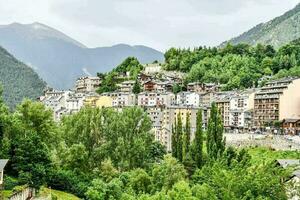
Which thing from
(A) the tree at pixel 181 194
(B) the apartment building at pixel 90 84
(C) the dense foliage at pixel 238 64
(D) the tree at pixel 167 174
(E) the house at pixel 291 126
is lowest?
(D) the tree at pixel 167 174

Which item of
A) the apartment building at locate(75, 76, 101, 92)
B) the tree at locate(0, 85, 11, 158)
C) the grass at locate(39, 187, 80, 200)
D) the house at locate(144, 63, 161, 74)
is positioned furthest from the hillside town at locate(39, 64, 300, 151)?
the grass at locate(39, 187, 80, 200)

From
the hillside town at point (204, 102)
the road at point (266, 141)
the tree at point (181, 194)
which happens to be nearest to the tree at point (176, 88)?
the hillside town at point (204, 102)

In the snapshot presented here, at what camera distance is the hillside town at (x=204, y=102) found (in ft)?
→ 245

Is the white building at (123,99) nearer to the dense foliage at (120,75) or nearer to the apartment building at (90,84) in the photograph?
the dense foliage at (120,75)

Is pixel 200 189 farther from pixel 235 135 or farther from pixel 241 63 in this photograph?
pixel 241 63

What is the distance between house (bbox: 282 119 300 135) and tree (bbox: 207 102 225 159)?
24233 mm

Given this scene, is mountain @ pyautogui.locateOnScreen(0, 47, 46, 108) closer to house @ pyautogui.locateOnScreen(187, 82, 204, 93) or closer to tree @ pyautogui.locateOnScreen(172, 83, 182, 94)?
tree @ pyautogui.locateOnScreen(172, 83, 182, 94)

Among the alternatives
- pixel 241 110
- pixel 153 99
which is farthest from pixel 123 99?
pixel 241 110

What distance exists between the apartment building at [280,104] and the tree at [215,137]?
27.7 metres

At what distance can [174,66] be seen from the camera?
11538 cm

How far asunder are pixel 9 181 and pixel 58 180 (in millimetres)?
5995

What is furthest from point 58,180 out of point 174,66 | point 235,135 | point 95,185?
point 174,66

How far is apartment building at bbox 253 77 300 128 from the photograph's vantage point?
2963 inches

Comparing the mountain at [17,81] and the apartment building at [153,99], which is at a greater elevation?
the mountain at [17,81]
